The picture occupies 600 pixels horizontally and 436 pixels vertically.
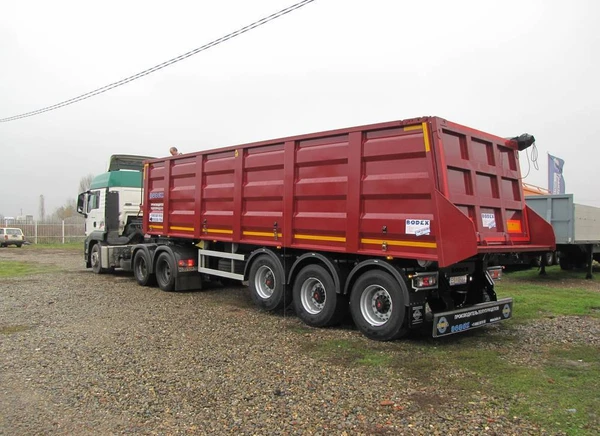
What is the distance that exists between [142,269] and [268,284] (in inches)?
195

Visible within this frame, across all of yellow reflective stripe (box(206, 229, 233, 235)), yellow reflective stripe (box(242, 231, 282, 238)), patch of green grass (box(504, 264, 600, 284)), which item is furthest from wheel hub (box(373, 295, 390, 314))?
patch of green grass (box(504, 264, 600, 284))

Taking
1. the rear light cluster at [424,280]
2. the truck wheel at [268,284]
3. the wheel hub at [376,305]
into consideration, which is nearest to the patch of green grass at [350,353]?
the wheel hub at [376,305]

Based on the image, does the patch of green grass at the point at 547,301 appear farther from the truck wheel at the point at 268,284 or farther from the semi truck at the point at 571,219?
the truck wheel at the point at 268,284

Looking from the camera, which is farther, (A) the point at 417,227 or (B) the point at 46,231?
(B) the point at 46,231

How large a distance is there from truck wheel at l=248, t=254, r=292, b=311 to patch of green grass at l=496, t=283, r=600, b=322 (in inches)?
152

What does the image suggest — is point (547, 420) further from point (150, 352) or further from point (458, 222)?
point (150, 352)

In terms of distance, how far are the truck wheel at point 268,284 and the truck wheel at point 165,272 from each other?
276cm

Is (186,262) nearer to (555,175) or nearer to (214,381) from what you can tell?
(214,381)

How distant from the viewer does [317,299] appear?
7.52m

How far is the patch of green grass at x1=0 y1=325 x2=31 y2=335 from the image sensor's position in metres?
7.01

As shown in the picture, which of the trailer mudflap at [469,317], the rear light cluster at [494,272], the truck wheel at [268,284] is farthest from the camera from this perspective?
the truck wheel at [268,284]

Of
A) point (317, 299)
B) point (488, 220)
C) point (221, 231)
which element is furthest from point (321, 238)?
point (221, 231)

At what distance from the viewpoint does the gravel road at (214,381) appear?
3.87 metres

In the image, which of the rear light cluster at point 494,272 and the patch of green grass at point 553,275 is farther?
the patch of green grass at point 553,275
